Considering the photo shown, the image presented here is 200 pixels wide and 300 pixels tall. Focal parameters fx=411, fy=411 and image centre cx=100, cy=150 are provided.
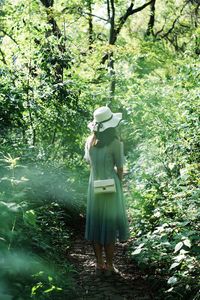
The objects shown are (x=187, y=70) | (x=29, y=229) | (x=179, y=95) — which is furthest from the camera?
(x=179, y=95)

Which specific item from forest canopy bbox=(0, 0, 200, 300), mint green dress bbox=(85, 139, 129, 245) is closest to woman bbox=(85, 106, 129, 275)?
mint green dress bbox=(85, 139, 129, 245)

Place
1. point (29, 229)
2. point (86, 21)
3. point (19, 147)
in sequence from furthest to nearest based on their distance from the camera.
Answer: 1. point (86, 21)
2. point (19, 147)
3. point (29, 229)

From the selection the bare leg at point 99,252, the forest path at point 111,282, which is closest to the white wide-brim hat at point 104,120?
the bare leg at point 99,252

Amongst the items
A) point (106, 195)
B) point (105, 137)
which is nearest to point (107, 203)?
point (106, 195)

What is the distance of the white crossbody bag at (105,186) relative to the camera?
15.0ft

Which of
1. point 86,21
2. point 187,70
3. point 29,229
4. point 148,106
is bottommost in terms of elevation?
point 29,229

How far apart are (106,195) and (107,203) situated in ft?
0.31

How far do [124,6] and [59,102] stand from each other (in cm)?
1218

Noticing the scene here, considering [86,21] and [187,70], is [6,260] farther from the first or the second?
[86,21]

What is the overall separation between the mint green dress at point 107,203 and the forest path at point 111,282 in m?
0.41

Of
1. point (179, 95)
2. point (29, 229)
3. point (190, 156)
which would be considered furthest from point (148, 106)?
A: point (29, 229)

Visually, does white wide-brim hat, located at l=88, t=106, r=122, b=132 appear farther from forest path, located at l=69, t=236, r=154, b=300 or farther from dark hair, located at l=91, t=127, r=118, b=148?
forest path, located at l=69, t=236, r=154, b=300

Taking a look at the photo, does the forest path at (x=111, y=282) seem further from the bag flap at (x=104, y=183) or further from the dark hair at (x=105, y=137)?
the dark hair at (x=105, y=137)

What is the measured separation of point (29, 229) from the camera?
398cm
